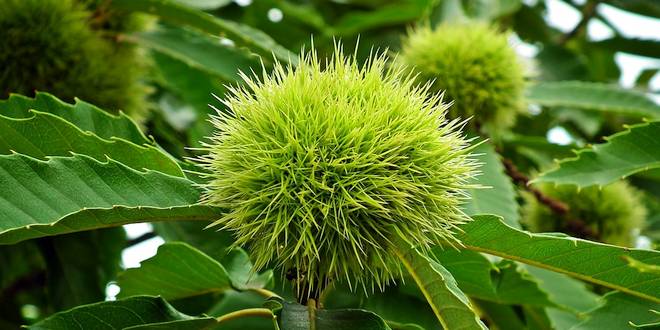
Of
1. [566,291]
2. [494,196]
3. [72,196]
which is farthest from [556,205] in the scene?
[72,196]

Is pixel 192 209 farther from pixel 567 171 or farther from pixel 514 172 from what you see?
pixel 514 172

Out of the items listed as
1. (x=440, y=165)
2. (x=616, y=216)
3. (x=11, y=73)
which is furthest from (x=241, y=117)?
(x=616, y=216)

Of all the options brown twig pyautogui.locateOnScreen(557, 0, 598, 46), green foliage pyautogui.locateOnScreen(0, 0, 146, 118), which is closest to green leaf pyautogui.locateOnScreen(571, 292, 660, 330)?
green foliage pyautogui.locateOnScreen(0, 0, 146, 118)

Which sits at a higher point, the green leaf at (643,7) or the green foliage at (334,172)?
the green leaf at (643,7)

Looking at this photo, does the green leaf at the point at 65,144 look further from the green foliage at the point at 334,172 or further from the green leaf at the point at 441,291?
the green leaf at the point at 441,291

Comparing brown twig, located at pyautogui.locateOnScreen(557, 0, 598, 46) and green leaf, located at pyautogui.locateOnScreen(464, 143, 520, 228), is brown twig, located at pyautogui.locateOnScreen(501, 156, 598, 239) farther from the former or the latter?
brown twig, located at pyautogui.locateOnScreen(557, 0, 598, 46)

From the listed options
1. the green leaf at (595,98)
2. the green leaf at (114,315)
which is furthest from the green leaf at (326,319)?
the green leaf at (595,98)

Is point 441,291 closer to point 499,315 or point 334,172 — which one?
point 334,172
